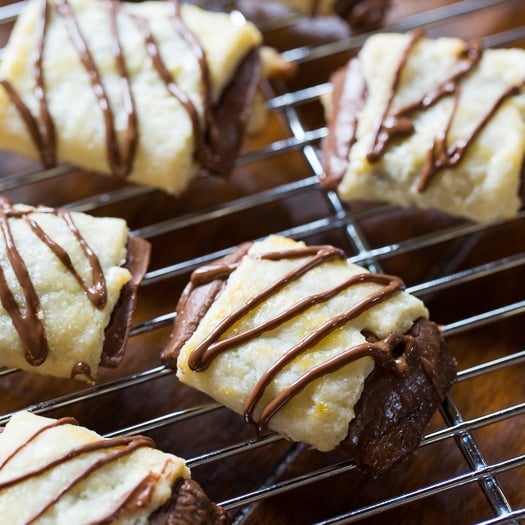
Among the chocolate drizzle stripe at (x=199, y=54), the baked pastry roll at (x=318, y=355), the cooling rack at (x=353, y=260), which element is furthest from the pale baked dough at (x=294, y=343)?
the chocolate drizzle stripe at (x=199, y=54)

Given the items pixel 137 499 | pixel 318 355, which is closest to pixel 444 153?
pixel 318 355

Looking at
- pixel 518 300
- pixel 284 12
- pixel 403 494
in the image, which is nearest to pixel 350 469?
pixel 403 494

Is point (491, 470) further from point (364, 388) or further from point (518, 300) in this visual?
point (518, 300)

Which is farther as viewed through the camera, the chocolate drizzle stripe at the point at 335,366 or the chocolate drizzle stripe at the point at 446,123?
the chocolate drizzle stripe at the point at 446,123

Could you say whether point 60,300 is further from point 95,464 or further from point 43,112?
point 43,112

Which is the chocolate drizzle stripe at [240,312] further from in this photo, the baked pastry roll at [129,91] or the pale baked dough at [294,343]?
the baked pastry roll at [129,91]

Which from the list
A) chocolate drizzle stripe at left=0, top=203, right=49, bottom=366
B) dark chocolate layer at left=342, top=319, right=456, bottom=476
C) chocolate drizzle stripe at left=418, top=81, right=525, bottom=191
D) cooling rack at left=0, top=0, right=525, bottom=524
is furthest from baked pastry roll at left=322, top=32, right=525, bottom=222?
chocolate drizzle stripe at left=0, top=203, right=49, bottom=366
